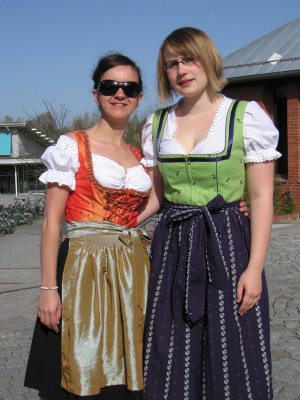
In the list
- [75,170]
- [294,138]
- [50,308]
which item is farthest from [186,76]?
[294,138]

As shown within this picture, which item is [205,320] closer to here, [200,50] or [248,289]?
[248,289]

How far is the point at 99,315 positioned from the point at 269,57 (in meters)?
11.8

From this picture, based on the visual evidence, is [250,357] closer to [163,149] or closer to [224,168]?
[224,168]

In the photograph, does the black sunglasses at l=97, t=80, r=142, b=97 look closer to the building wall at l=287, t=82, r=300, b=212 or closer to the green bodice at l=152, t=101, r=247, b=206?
the green bodice at l=152, t=101, r=247, b=206

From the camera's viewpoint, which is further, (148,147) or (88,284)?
(148,147)

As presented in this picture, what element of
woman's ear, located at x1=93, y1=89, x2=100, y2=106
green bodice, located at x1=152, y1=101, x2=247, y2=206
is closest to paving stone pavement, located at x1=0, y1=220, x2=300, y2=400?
green bodice, located at x1=152, y1=101, x2=247, y2=206

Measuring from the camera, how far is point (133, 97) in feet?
8.73

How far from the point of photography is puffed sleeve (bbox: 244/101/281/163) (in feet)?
7.76

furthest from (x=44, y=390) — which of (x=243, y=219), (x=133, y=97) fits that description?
(x=133, y=97)

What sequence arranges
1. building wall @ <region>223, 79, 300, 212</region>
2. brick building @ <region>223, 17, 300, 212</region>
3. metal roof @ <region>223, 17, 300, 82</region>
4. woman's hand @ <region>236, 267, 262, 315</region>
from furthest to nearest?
building wall @ <region>223, 79, 300, 212</region>, brick building @ <region>223, 17, 300, 212</region>, metal roof @ <region>223, 17, 300, 82</region>, woman's hand @ <region>236, 267, 262, 315</region>

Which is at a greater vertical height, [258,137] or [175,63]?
[175,63]

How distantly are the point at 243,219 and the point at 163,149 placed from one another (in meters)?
0.46

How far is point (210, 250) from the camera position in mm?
2385

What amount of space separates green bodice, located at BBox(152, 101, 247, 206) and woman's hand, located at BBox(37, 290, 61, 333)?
0.66 meters
